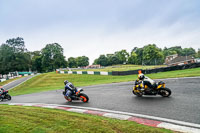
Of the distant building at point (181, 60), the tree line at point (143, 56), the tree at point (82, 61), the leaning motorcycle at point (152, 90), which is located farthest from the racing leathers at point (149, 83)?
the tree at point (82, 61)

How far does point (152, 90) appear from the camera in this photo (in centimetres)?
737

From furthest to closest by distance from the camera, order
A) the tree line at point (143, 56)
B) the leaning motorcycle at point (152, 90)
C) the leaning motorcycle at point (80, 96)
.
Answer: the tree line at point (143, 56) < the leaning motorcycle at point (80, 96) < the leaning motorcycle at point (152, 90)

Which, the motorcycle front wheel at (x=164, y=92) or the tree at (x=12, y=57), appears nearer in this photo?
the motorcycle front wheel at (x=164, y=92)

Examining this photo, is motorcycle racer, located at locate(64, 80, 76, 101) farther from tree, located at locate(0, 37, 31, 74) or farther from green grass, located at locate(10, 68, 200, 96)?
tree, located at locate(0, 37, 31, 74)

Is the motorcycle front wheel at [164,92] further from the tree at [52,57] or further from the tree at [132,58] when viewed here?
the tree at [132,58]

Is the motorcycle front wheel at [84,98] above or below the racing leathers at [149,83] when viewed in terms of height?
below

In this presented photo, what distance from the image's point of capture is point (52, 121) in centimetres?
443

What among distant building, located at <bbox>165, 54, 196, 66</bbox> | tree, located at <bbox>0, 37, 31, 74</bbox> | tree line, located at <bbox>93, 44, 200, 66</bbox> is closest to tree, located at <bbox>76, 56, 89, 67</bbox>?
tree line, located at <bbox>93, 44, 200, 66</bbox>

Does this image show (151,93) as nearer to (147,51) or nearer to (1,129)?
(1,129)

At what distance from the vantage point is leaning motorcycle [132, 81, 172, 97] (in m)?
A: 7.01

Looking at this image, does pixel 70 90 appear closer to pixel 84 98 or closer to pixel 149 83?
pixel 84 98

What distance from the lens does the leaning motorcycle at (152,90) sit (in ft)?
23.0

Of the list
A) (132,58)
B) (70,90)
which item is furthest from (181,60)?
(70,90)

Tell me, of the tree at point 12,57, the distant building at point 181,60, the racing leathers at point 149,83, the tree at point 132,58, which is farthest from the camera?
the tree at point 132,58
